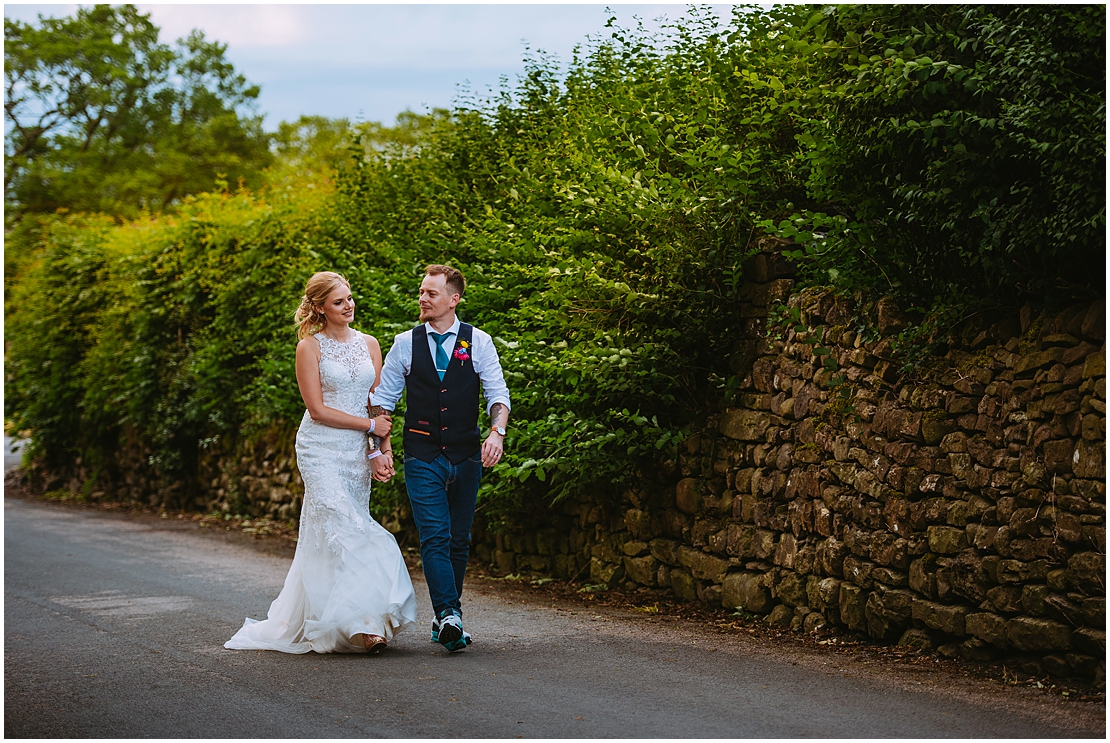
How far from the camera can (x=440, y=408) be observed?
650 cm

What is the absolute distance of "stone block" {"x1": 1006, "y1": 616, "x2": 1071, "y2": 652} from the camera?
217 inches

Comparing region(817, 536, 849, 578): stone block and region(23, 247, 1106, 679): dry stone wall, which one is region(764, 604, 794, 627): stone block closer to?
region(23, 247, 1106, 679): dry stone wall

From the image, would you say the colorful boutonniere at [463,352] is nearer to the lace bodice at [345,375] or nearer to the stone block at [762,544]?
the lace bodice at [345,375]

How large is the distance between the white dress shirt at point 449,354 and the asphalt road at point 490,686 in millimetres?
1532

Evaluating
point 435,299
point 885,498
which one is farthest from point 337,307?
point 885,498

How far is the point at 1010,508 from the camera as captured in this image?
587cm

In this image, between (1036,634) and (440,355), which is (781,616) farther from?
(440,355)

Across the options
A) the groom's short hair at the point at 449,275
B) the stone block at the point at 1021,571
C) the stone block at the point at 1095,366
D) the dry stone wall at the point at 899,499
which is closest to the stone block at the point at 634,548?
the dry stone wall at the point at 899,499

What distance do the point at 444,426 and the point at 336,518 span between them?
2.72 ft

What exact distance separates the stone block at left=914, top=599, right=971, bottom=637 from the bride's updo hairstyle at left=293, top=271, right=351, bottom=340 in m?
3.90

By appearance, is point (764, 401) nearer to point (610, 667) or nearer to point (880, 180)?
point (880, 180)

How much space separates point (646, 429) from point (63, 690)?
168 inches

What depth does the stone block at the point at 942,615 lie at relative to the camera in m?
6.14

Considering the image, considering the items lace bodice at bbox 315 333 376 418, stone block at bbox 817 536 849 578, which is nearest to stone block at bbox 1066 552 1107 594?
stone block at bbox 817 536 849 578
